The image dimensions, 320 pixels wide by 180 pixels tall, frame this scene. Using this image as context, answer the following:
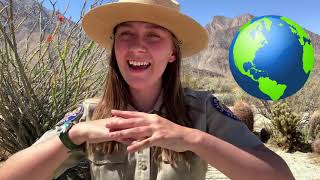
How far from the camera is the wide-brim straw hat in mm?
2053

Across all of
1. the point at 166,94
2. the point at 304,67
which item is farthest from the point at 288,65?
the point at 166,94

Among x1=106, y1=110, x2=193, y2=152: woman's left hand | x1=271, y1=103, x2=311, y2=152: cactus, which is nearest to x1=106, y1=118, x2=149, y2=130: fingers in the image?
x1=106, y1=110, x2=193, y2=152: woman's left hand

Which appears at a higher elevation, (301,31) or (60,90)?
(301,31)

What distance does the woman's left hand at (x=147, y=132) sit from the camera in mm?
1573

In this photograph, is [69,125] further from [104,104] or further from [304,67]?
[304,67]

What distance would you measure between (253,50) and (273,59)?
0.21 metres

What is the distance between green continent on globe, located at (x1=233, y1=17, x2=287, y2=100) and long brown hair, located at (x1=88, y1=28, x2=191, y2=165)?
7.17ft

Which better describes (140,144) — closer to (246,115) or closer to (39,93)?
(39,93)

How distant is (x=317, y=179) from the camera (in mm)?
6570

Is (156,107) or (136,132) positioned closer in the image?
(136,132)

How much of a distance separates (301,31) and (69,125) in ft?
10.6

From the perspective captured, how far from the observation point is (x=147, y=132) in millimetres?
1577

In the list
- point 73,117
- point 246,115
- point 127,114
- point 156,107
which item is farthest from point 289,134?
point 127,114

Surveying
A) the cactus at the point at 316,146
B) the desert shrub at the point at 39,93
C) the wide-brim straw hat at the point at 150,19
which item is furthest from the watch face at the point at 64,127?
the cactus at the point at 316,146
